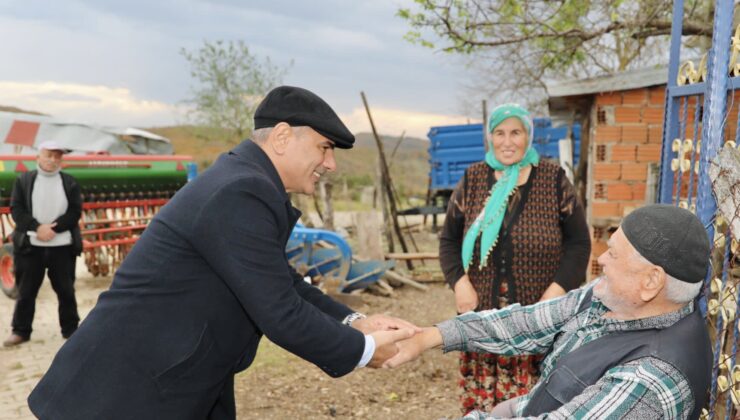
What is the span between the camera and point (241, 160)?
6.71ft

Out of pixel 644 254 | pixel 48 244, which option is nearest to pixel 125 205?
pixel 48 244

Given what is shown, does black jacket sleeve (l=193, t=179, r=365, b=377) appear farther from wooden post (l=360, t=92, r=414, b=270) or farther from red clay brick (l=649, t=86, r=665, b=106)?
wooden post (l=360, t=92, r=414, b=270)

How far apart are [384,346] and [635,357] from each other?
953mm

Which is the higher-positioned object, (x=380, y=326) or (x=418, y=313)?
(x=380, y=326)

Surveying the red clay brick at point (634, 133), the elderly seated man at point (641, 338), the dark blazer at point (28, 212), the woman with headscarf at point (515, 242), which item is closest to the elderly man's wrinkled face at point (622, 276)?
the elderly seated man at point (641, 338)

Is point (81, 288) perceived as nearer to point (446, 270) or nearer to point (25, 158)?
point (25, 158)

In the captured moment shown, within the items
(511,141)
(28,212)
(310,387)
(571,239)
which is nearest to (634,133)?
(571,239)

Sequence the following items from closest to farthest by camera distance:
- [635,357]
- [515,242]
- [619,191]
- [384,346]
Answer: [635,357] < [384,346] < [515,242] < [619,191]

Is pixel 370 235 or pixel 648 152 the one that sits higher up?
pixel 648 152

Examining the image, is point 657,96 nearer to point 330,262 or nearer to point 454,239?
point 454,239

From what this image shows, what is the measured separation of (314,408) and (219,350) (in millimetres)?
2978

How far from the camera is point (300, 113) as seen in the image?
209 cm

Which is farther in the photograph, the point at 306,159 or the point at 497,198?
the point at 497,198

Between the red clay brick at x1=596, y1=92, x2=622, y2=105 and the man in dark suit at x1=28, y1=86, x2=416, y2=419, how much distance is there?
180 inches
